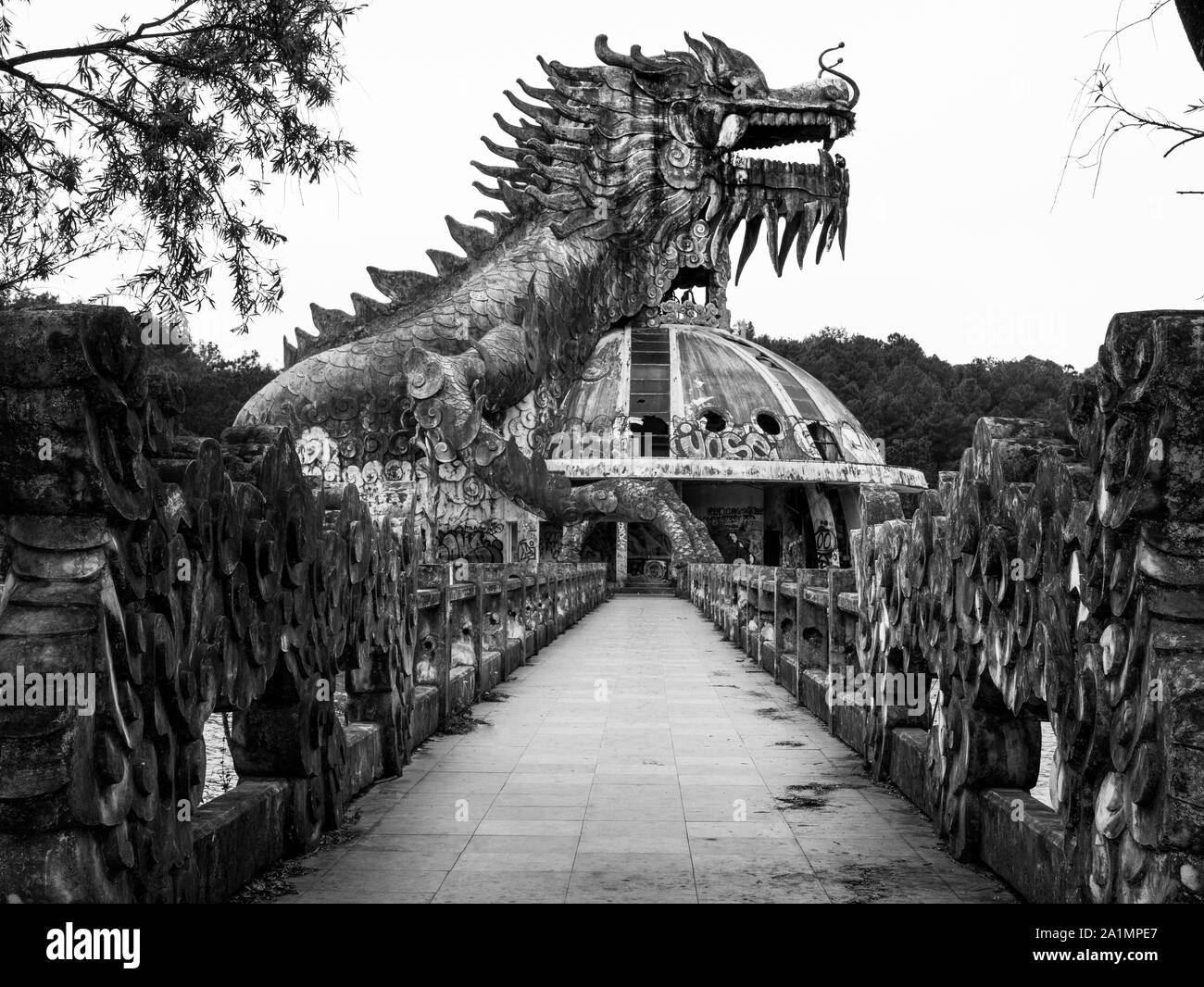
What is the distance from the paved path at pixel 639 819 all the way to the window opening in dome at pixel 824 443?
2482 cm

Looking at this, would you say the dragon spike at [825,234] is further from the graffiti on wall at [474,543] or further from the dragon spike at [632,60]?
the graffiti on wall at [474,543]

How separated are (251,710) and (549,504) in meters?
21.8

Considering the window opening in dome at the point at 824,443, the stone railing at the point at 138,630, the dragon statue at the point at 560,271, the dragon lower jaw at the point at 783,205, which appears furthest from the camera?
the window opening in dome at the point at 824,443

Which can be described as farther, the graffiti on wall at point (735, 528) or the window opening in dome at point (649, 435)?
the graffiti on wall at point (735, 528)

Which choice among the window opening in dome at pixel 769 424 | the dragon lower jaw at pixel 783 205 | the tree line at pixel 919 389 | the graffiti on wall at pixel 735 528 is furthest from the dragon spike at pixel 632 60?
the tree line at pixel 919 389

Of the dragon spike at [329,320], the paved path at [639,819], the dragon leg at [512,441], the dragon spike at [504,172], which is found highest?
the dragon spike at [504,172]

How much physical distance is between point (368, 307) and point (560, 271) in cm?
453

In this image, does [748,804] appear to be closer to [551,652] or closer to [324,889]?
[324,889]

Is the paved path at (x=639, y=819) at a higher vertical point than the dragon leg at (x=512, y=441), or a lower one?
lower

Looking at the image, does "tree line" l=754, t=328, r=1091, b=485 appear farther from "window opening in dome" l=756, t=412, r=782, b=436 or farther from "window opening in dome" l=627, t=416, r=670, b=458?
"window opening in dome" l=627, t=416, r=670, b=458

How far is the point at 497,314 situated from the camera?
92.2 feet

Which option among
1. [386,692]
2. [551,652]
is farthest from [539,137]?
[386,692]

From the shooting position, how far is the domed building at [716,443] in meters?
33.3

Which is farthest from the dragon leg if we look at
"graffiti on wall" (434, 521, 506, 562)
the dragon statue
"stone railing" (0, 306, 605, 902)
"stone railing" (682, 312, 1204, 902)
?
"stone railing" (0, 306, 605, 902)
